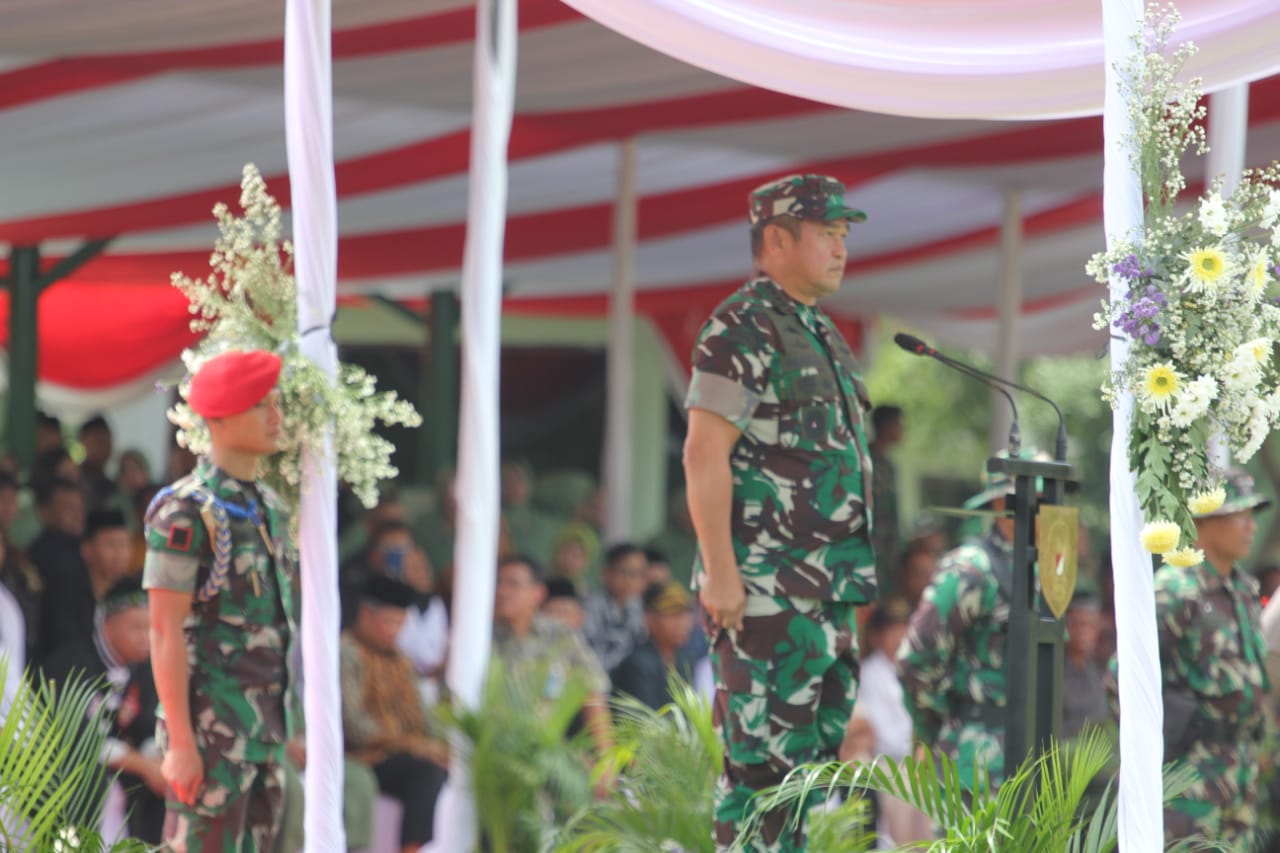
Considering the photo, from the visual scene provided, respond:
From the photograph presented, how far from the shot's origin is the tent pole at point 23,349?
9.20 meters

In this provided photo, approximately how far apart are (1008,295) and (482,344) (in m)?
5.05

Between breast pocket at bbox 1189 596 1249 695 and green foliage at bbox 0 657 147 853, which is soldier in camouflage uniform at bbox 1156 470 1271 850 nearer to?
breast pocket at bbox 1189 596 1249 695

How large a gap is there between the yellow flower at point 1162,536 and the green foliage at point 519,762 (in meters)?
2.50

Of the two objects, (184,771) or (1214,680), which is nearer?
(184,771)

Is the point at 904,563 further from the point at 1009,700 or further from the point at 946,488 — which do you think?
the point at 946,488

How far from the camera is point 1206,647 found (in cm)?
468

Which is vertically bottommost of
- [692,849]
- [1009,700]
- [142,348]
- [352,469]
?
[692,849]

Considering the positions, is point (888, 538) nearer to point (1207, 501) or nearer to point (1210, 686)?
point (1210, 686)

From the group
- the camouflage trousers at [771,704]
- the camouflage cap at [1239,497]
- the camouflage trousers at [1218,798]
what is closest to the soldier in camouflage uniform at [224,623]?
the camouflage trousers at [771,704]

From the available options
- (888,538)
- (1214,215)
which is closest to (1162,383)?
(1214,215)

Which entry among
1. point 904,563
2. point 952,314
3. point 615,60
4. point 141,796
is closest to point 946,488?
point 952,314

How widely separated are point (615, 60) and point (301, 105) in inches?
108

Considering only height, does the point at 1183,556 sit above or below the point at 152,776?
Answer: above

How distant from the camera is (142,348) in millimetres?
12258
